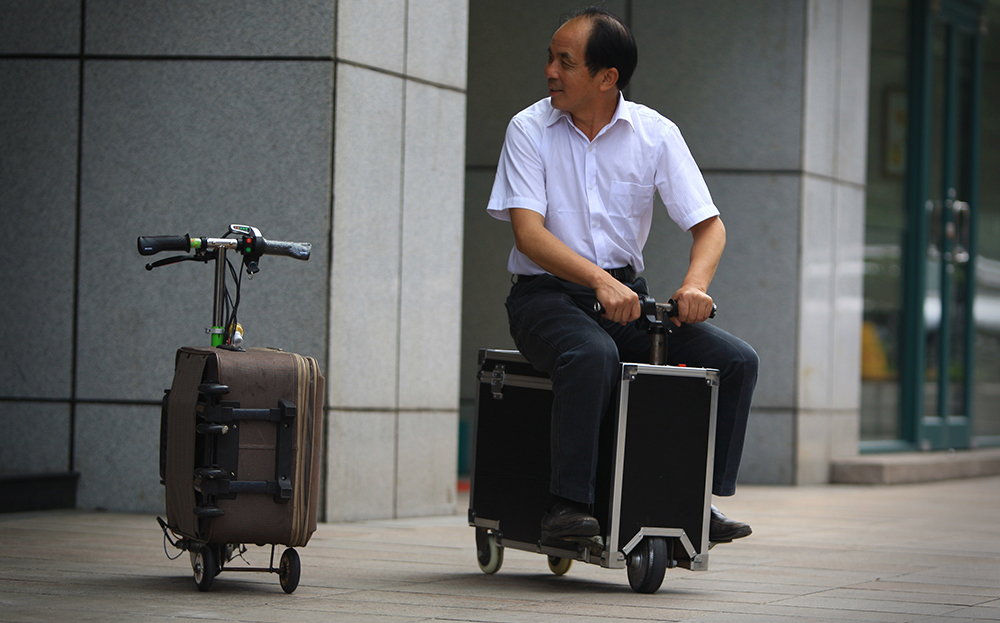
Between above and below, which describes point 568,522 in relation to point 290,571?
above

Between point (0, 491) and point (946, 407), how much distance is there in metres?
9.02

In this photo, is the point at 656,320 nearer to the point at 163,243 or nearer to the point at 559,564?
the point at 559,564

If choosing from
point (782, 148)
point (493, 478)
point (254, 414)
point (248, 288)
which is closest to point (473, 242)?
point (782, 148)

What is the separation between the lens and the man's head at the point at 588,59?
16.1ft

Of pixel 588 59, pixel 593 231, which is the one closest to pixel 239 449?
pixel 593 231

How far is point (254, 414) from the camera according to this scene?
4.64 m

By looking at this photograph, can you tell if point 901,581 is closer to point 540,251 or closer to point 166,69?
point 540,251

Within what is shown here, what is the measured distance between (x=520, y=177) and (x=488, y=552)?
1.43 metres

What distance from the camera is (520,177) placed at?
500 centimetres

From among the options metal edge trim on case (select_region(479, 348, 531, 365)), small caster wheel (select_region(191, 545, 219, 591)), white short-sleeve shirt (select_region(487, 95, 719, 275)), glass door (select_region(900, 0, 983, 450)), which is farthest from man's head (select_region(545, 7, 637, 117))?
glass door (select_region(900, 0, 983, 450))

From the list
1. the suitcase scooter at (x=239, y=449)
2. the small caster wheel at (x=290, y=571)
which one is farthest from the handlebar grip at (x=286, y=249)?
the small caster wheel at (x=290, y=571)

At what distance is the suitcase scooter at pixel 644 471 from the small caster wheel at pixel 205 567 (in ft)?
3.58

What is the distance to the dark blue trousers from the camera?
4645mm

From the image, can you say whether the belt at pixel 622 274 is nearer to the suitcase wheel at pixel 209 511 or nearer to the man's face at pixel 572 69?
the man's face at pixel 572 69
